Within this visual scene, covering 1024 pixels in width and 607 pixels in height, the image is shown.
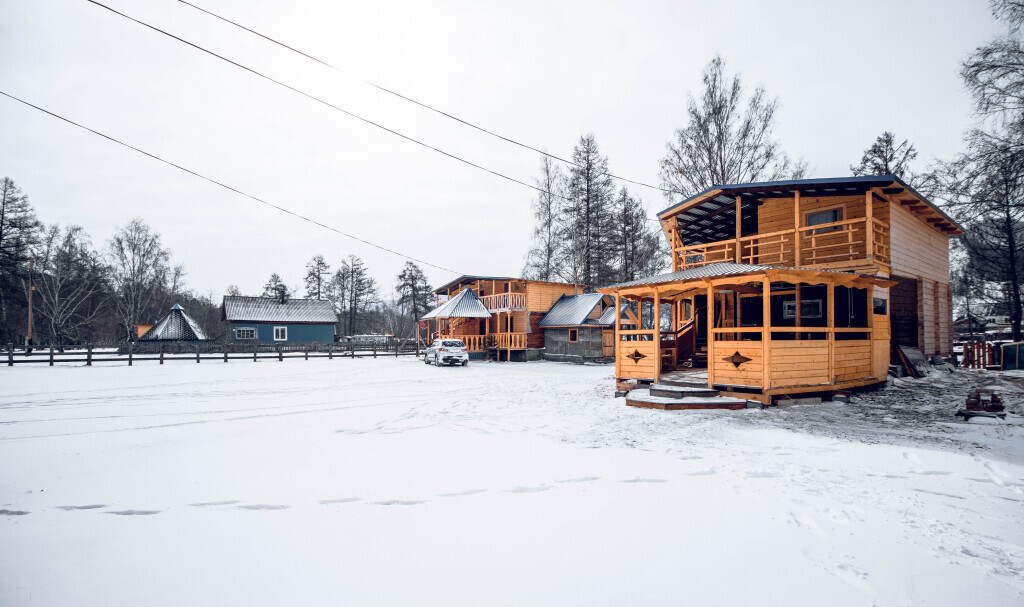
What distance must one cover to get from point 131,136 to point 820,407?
18.8m

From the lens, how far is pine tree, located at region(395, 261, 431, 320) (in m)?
55.4

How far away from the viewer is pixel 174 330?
3253 cm

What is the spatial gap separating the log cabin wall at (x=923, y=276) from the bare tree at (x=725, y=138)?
6.20 meters

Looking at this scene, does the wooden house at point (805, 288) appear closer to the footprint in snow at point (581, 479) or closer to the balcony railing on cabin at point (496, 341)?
the footprint in snow at point (581, 479)

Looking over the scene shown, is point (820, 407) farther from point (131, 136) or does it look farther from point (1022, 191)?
point (131, 136)

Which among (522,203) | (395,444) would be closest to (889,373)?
(395,444)

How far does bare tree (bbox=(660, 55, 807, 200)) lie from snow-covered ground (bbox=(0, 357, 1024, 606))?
14.6m

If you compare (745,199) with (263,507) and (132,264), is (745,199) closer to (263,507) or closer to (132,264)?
(263,507)

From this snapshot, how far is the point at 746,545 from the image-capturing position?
3.52m

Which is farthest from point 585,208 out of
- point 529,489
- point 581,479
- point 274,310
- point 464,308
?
point 274,310

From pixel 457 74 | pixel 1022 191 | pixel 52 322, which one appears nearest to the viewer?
pixel 1022 191

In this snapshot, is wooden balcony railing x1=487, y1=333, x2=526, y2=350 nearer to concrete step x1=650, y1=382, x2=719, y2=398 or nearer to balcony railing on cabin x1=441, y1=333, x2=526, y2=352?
balcony railing on cabin x1=441, y1=333, x2=526, y2=352

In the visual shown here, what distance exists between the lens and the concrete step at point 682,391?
10.5 m

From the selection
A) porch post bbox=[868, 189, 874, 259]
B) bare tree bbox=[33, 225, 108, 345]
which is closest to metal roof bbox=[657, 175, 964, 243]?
porch post bbox=[868, 189, 874, 259]
